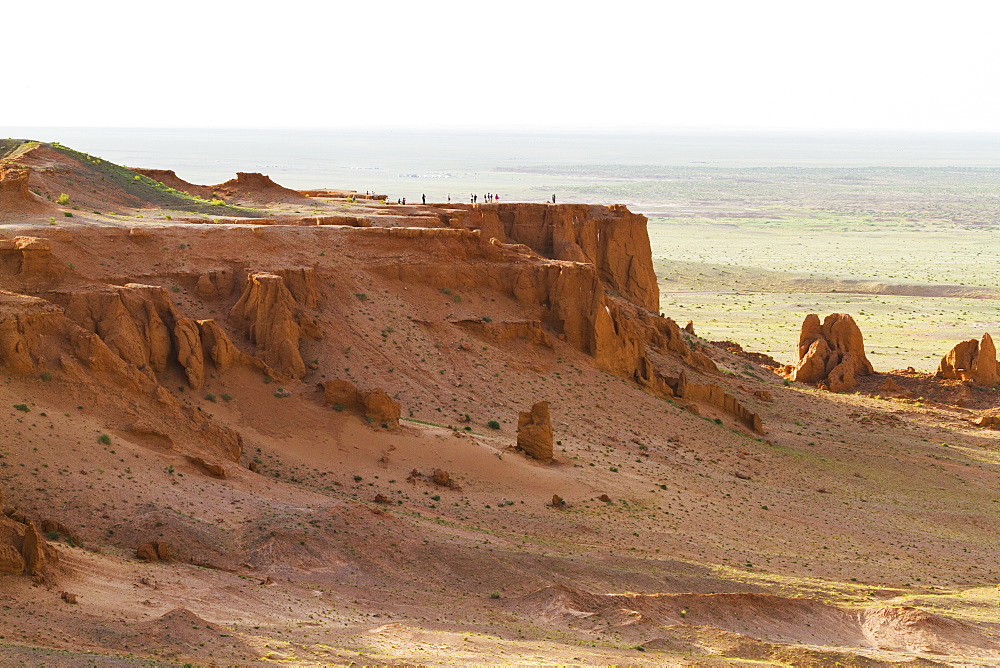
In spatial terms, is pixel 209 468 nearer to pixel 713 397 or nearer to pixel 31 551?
pixel 31 551

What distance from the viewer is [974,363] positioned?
51.8 meters

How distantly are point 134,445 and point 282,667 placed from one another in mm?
9187

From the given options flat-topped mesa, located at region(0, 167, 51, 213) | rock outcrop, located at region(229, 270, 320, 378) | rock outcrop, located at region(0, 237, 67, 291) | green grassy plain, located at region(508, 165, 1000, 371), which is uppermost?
flat-topped mesa, located at region(0, 167, 51, 213)


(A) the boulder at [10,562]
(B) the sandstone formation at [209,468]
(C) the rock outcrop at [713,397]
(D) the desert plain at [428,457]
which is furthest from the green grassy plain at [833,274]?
(A) the boulder at [10,562]

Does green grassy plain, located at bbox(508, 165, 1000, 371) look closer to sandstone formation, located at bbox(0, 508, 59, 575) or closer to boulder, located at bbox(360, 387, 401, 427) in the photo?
boulder, located at bbox(360, 387, 401, 427)

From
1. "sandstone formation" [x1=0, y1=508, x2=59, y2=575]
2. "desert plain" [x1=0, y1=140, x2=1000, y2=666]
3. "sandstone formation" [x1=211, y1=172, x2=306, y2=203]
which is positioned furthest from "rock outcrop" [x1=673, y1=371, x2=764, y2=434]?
"sandstone formation" [x1=0, y1=508, x2=59, y2=575]

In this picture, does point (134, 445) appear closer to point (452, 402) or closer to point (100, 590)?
point (100, 590)

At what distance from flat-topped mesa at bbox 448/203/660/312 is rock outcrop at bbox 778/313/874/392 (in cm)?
693

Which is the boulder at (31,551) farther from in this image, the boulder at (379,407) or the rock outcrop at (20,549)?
the boulder at (379,407)

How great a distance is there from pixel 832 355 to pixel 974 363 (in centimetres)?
577

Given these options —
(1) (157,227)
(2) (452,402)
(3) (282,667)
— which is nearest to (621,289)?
(2) (452,402)

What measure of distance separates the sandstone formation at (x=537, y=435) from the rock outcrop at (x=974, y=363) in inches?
1046

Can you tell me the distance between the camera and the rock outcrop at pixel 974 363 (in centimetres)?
5162

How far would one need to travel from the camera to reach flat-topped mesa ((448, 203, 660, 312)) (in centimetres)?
4859
